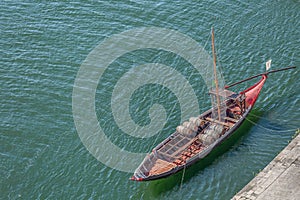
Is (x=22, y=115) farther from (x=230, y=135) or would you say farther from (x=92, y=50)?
(x=230, y=135)

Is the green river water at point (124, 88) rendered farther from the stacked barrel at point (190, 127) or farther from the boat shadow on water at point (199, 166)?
the stacked barrel at point (190, 127)

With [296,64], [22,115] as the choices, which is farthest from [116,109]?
[296,64]

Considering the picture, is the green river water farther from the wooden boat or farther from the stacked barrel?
the stacked barrel

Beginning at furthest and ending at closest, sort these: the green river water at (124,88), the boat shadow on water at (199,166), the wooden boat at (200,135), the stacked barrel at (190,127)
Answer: the stacked barrel at (190,127) < the green river water at (124,88) < the boat shadow on water at (199,166) < the wooden boat at (200,135)

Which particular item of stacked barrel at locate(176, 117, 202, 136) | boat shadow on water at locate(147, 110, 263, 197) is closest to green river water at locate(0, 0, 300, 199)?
boat shadow on water at locate(147, 110, 263, 197)

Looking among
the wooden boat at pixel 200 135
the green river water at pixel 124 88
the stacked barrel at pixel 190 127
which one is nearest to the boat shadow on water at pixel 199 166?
the green river water at pixel 124 88

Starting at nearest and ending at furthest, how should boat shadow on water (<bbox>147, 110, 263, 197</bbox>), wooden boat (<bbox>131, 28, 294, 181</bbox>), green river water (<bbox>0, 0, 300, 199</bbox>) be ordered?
wooden boat (<bbox>131, 28, 294, 181</bbox>) → boat shadow on water (<bbox>147, 110, 263, 197</bbox>) → green river water (<bbox>0, 0, 300, 199</bbox>)

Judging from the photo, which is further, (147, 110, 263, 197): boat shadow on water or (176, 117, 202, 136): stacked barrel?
(176, 117, 202, 136): stacked barrel
